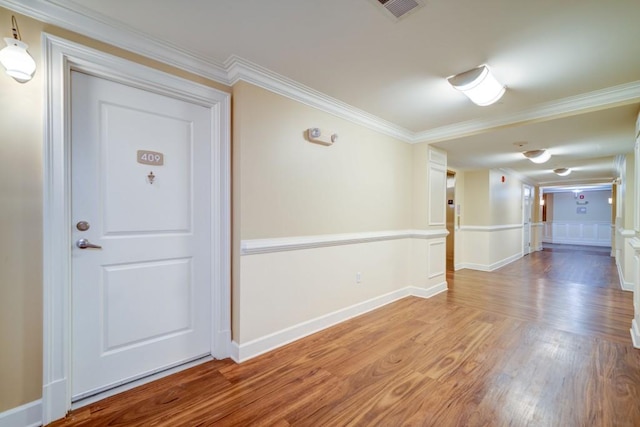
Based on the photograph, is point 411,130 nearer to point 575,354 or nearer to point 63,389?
point 575,354

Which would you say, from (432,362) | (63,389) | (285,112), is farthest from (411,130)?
(63,389)

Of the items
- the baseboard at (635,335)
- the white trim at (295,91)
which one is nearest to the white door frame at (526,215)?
the baseboard at (635,335)

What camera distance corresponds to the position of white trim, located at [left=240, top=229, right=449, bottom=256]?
7.63 feet

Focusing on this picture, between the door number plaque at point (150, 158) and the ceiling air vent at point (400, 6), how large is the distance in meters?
1.78

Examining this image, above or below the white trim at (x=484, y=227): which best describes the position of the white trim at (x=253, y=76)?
above

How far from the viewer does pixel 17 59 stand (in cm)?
142

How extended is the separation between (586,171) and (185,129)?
855 centimetres

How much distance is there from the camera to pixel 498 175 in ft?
20.6

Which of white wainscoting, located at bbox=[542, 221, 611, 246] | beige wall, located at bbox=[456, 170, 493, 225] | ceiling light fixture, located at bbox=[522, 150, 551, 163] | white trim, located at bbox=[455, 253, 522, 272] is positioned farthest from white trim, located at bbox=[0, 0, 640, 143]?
white wainscoting, located at bbox=[542, 221, 611, 246]

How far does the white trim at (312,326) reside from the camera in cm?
231

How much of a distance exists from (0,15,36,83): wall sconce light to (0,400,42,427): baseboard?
5.91 feet

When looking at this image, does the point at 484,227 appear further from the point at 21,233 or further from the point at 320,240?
the point at 21,233

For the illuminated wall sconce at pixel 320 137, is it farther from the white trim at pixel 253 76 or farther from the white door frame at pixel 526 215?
the white door frame at pixel 526 215

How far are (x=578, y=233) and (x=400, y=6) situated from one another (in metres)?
14.4
